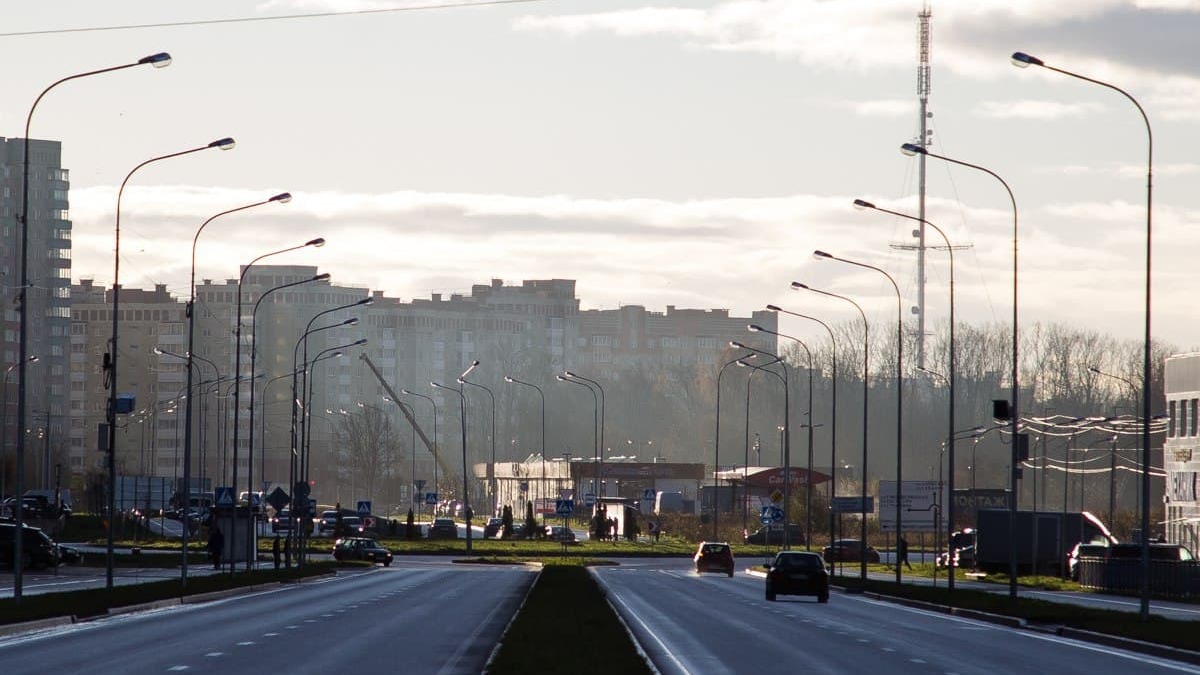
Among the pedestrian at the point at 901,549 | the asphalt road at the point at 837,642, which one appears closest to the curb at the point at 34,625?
the asphalt road at the point at 837,642

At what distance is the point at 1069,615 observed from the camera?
3856 centimetres

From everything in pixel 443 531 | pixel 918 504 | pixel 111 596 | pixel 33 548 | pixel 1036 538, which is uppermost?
pixel 918 504

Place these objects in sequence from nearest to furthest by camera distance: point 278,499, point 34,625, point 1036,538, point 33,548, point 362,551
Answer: point 34,625
point 278,499
point 33,548
point 1036,538
point 362,551

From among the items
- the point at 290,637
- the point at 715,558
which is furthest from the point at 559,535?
the point at 290,637

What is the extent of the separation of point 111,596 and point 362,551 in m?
39.9

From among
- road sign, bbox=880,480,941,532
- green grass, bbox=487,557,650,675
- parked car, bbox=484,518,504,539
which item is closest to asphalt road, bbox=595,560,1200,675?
green grass, bbox=487,557,650,675

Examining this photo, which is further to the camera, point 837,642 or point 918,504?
point 918,504

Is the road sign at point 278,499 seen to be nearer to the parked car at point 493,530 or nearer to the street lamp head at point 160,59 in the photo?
the street lamp head at point 160,59

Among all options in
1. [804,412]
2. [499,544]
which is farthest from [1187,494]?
[804,412]

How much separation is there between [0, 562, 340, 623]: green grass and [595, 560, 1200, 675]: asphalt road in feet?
33.7

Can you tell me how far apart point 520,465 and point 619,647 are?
128 m

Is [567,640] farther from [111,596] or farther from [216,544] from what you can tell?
[216,544]

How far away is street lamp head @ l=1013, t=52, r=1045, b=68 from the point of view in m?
37.6

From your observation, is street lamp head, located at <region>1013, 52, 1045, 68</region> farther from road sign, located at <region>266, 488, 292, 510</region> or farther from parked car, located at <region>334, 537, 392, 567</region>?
parked car, located at <region>334, 537, 392, 567</region>
